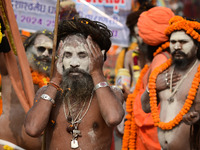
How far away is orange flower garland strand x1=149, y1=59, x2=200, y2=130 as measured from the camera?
465 cm

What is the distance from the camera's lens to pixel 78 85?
380cm

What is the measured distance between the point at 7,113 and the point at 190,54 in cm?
240

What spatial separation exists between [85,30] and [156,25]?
2030mm

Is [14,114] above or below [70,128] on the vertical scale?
below

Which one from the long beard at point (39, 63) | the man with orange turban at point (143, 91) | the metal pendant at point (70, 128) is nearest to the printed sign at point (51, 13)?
the long beard at point (39, 63)

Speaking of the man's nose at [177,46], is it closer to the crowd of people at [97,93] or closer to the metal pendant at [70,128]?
the crowd of people at [97,93]

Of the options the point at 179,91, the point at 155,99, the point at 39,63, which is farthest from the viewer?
the point at 39,63

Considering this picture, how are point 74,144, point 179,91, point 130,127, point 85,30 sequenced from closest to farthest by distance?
point 74,144 < point 85,30 < point 179,91 < point 130,127

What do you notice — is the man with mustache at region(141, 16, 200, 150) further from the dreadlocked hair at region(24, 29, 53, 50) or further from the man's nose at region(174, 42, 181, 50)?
the dreadlocked hair at region(24, 29, 53, 50)

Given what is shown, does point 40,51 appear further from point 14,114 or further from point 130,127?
point 130,127

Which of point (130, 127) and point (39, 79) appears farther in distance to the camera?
point (130, 127)

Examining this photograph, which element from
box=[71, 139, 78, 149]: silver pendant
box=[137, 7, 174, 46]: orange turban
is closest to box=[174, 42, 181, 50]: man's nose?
box=[137, 7, 174, 46]: orange turban

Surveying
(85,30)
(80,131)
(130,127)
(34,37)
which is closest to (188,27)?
(85,30)

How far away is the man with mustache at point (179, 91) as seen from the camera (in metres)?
4.70
